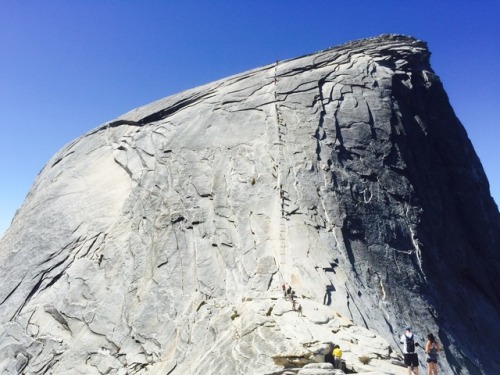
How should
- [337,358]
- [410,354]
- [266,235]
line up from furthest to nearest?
[266,235] → [410,354] → [337,358]

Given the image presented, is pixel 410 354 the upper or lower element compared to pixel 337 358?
upper

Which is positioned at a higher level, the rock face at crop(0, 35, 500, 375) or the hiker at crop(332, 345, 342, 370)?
the rock face at crop(0, 35, 500, 375)

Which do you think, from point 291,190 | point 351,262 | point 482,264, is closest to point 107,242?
point 291,190

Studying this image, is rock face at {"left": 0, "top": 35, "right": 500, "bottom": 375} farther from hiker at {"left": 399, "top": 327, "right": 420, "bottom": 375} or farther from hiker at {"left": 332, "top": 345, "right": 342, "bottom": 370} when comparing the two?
hiker at {"left": 399, "top": 327, "right": 420, "bottom": 375}

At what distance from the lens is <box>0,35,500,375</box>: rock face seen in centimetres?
1745

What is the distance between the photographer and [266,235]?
19.8 metres

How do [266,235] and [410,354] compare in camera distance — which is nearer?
[410,354]

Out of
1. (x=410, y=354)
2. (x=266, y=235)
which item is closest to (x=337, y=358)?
(x=410, y=354)

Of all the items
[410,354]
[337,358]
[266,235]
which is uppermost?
[266,235]

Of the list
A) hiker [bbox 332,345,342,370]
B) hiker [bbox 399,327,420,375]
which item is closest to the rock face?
hiker [bbox 332,345,342,370]

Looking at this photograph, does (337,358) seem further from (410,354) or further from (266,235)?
(266,235)

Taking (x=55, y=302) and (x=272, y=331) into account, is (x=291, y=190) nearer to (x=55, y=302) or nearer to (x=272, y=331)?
(x=272, y=331)

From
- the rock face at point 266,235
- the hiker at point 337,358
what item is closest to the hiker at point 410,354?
the rock face at point 266,235

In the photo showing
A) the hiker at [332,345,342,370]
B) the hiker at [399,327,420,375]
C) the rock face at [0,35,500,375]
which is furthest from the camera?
the rock face at [0,35,500,375]
